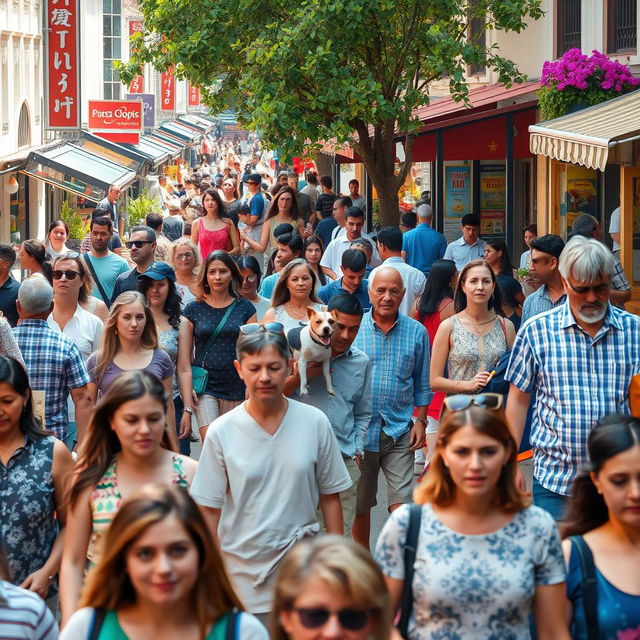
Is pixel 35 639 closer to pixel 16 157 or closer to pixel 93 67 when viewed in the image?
pixel 16 157

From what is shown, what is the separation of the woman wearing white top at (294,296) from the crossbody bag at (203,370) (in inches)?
15.0

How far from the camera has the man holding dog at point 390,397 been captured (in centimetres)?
815

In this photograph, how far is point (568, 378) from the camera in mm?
6129

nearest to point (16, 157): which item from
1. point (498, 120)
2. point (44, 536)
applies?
point (498, 120)

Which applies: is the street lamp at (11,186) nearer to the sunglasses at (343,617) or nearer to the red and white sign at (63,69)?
the red and white sign at (63,69)

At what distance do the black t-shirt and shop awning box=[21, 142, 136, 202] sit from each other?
20.7 metres

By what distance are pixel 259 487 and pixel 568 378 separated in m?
1.46

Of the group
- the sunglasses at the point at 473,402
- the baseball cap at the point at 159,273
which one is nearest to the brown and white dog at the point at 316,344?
the baseball cap at the point at 159,273

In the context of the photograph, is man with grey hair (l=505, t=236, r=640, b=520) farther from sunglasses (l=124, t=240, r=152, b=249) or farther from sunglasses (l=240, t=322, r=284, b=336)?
sunglasses (l=124, t=240, r=152, b=249)

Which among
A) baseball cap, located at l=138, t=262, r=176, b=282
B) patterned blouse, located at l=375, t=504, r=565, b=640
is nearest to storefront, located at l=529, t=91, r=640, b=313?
baseball cap, located at l=138, t=262, r=176, b=282

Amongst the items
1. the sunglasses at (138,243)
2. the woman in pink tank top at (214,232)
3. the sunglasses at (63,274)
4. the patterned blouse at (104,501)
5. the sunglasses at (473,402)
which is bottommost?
the patterned blouse at (104,501)

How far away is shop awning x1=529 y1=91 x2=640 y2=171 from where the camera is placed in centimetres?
1211

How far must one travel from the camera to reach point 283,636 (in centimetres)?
354

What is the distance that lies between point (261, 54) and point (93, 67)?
110 feet
